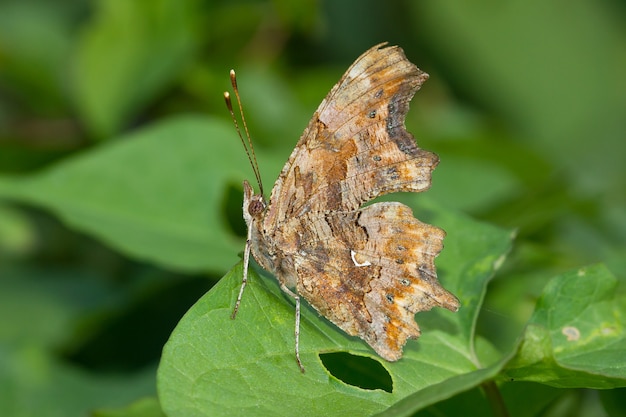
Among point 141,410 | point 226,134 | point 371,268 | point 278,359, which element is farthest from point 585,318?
point 226,134

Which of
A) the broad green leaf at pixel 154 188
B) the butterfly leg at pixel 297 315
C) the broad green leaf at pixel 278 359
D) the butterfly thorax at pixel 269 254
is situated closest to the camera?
the broad green leaf at pixel 278 359

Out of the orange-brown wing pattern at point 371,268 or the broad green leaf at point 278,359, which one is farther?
the orange-brown wing pattern at point 371,268

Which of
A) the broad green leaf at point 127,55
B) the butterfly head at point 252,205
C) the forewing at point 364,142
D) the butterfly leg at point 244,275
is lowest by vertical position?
the butterfly leg at point 244,275

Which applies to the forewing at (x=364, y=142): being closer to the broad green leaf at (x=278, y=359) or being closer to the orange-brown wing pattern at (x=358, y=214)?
the orange-brown wing pattern at (x=358, y=214)

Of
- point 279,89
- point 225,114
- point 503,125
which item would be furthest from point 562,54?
point 225,114

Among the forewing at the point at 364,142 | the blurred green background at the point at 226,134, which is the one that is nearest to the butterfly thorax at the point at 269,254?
the forewing at the point at 364,142

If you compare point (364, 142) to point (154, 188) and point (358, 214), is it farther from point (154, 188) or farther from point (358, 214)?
point (154, 188)

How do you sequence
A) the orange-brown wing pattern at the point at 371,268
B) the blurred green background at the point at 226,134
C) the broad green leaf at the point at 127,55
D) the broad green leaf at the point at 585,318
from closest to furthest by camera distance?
1. the broad green leaf at the point at 585,318
2. the orange-brown wing pattern at the point at 371,268
3. the blurred green background at the point at 226,134
4. the broad green leaf at the point at 127,55
